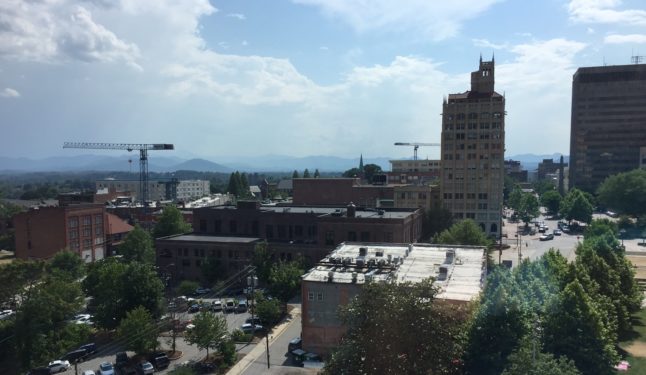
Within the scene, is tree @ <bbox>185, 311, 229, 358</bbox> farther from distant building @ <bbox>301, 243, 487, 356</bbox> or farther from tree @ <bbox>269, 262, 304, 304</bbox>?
tree @ <bbox>269, 262, 304, 304</bbox>

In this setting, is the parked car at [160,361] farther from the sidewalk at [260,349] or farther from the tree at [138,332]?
the sidewalk at [260,349]

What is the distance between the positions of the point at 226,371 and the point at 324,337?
906 centimetres

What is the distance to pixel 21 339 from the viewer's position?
41.1 meters

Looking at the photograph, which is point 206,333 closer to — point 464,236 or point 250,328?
point 250,328

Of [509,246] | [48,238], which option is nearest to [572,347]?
[509,246]

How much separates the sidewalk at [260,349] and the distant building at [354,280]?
4790mm

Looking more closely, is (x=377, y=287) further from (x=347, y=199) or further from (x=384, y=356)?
(x=347, y=199)

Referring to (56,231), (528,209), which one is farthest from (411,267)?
(528,209)

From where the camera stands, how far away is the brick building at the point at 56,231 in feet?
280

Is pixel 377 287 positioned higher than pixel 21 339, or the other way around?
pixel 377 287

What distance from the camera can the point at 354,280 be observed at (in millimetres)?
42406

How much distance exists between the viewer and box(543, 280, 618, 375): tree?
106 feet

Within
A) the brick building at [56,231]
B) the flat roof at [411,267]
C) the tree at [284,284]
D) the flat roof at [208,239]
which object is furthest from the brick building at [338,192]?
the tree at [284,284]

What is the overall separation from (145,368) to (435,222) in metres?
61.2
